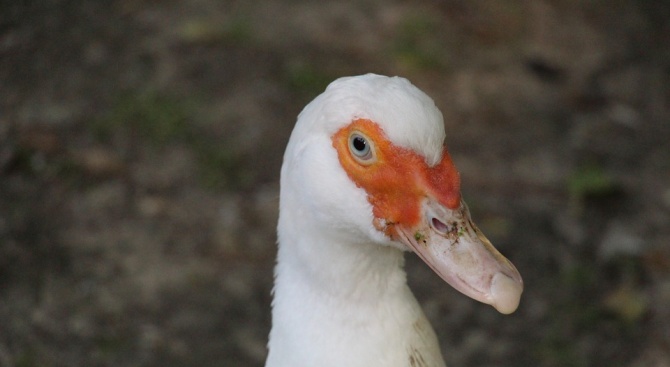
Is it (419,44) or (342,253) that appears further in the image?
(419,44)

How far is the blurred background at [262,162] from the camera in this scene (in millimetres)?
3895

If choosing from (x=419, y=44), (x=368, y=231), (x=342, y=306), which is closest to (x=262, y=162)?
(x=419, y=44)

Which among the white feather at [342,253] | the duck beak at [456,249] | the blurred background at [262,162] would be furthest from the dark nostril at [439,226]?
the blurred background at [262,162]

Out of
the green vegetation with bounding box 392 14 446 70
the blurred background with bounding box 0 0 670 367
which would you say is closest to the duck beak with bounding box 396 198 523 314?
the blurred background with bounding box 0 0 670 367

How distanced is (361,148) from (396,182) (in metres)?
0.11

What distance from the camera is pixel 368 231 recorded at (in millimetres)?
2027

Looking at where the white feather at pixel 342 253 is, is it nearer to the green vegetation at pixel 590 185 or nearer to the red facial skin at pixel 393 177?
the red facial skin at pixel 393 177

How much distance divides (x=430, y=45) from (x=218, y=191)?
1.50 meters

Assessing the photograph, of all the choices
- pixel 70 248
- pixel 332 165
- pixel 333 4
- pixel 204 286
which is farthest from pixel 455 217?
pixel 333 4

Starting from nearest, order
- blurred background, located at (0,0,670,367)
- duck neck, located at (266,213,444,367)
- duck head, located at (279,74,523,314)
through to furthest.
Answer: duck head, located at (279,74,523,314), duck neck, located at (266,213,444,367), blurred background, located at (0,0,670,367)

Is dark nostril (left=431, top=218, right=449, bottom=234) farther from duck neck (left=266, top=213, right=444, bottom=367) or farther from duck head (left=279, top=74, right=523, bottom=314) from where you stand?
duck neck (left=266, top=213, right=444, bottom=367)

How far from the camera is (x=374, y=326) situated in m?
2.19

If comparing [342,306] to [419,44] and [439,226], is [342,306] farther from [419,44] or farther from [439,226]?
[419,44]

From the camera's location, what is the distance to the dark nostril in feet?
6.51
